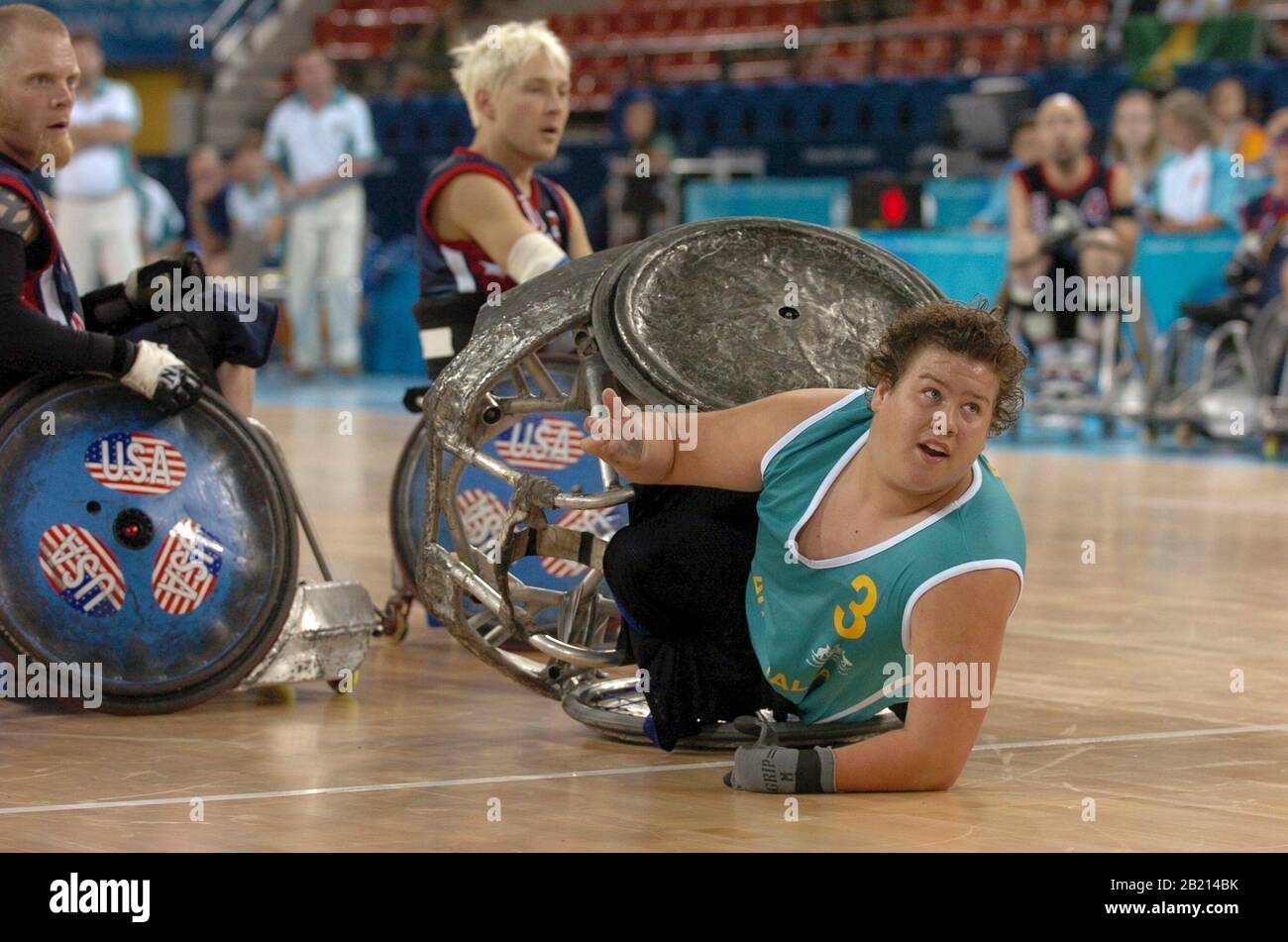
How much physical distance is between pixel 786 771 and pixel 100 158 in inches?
439

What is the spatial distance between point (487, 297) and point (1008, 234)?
6983 mm

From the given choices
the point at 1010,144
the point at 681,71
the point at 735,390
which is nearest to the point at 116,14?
the point at 681,71

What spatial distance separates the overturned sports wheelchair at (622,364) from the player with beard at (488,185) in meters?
0.99

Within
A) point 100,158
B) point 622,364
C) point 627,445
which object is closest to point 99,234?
point 100,158

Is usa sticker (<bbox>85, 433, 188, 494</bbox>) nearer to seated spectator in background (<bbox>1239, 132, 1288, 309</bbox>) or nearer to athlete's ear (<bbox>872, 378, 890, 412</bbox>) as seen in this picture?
athlete's ear (<bbox>872, 378, 890, 412</bbox>)

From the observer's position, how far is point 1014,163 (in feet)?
44.4

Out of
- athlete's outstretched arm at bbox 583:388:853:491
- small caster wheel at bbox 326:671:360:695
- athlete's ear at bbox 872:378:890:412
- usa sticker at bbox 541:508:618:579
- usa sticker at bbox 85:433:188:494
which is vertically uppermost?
athlete's ear at bbox 872:378:890:412

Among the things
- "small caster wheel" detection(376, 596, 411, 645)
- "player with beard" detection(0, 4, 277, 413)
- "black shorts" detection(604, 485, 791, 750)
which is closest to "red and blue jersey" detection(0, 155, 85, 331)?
"player with beard" detection(0, 4, 277, 413)

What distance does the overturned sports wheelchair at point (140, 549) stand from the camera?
14.9ft

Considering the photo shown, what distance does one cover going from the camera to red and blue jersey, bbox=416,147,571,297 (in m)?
5.64

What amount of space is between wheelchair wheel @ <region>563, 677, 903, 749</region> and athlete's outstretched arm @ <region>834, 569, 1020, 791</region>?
11.9 inches

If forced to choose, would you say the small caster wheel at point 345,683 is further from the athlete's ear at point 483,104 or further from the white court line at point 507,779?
the athlete's ear at point 483,104

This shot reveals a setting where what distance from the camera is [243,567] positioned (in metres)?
4.70
